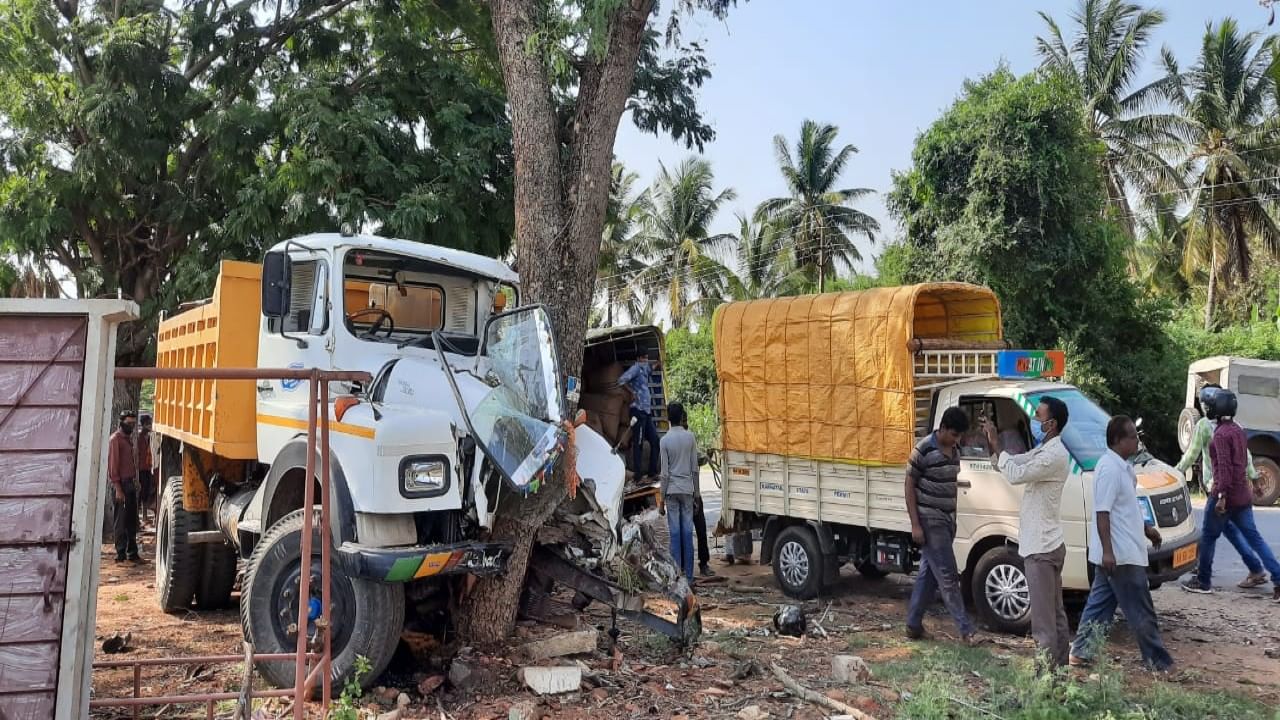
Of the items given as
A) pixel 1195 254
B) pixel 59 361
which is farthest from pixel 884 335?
pixel 1195 254

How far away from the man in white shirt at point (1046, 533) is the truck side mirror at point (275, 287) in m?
4.51

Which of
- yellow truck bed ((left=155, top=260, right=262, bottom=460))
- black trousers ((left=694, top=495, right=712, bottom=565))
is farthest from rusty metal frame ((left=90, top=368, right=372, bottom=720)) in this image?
black trousers ((left=694, top=495, right=712, bottom=565))

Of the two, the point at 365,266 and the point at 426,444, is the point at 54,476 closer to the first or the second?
the point at 426,444

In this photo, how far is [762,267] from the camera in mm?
33062

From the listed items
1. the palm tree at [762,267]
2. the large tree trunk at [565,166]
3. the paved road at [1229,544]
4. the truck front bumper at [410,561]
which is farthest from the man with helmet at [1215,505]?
the palm tree at [762,267]

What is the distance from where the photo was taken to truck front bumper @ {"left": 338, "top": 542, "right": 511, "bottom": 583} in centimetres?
469

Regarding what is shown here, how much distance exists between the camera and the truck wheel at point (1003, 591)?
683 centimetres

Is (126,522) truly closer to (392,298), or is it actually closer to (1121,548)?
(392,298)

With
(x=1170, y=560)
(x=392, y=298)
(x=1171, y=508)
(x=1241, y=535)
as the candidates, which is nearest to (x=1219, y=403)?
(x=1241, y=535)

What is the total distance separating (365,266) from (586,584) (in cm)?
248

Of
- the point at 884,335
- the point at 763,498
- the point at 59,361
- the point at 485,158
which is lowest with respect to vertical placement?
the point at 763,498

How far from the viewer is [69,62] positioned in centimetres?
1394

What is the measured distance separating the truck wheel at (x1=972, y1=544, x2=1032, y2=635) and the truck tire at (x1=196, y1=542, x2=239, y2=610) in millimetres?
6184

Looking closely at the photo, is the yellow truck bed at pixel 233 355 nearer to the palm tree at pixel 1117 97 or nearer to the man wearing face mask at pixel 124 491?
the man wearing face mask at pixel 124 491
